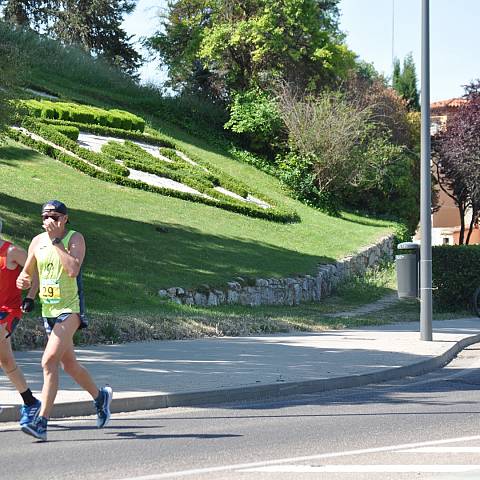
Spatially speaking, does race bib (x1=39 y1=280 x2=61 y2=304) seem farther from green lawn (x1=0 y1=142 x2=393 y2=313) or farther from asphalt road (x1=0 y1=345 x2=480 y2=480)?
green lawn (x1=0 y1=142 x2=393 y2=313)

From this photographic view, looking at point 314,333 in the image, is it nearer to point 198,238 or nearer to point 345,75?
point 198,238

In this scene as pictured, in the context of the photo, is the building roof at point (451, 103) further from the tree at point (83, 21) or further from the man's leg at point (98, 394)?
the man's leg at point (98, 394)

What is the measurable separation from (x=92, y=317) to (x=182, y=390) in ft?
20.1

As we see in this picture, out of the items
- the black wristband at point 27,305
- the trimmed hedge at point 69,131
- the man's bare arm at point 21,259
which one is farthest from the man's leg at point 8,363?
the trimmed hedge at point 69,131

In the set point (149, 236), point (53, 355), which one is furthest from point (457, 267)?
point (53, 355)

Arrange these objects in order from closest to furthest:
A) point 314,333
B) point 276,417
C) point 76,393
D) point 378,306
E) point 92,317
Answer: point 276,417 < point 76,393 < point 92,317 < point 314,333 < point 378,306

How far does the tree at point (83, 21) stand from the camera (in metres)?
60.2

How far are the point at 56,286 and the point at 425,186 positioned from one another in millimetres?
10371

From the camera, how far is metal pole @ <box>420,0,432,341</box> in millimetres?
18219

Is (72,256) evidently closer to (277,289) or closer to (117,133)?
(277,289)

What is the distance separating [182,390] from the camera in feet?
38.1

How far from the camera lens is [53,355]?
8961 millimetres

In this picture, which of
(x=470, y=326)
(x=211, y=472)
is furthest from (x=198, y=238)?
(x=211, y=472)

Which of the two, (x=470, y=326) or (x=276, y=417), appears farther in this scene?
(x=470, y=326)
